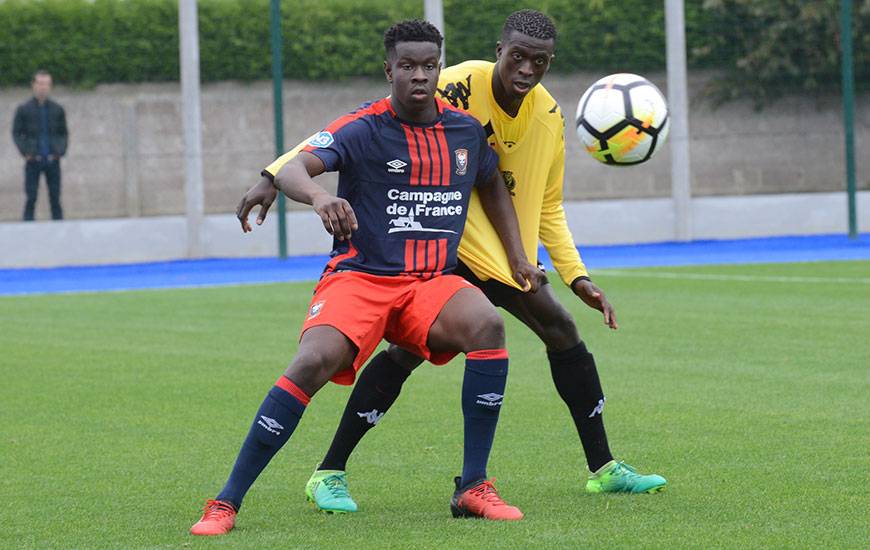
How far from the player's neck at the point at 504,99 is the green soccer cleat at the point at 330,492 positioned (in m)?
1.58

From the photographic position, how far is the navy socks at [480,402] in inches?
220

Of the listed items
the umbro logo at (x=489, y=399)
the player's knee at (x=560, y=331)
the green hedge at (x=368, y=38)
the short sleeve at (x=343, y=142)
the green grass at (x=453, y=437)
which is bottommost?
the green grass at (x=453, y=437)

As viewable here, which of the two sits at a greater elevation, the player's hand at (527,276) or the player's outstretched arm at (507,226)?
the player's outstretched arm at (507,226)

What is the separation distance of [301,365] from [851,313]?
25.5 ft

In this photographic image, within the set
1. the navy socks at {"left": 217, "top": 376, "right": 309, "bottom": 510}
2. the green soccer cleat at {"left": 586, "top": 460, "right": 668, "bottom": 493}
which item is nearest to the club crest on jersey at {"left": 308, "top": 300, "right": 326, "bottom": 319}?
the navy socks at {"left": 217, "top": 376, "right": 309, "bottom": 510}

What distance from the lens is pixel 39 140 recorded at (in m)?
21.0

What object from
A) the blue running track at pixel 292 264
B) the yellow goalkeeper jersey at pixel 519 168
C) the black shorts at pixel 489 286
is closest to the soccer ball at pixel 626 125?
the yellow goalkeeper jersey at pixel 519 168

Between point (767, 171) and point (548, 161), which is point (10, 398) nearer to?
point (548, 161)

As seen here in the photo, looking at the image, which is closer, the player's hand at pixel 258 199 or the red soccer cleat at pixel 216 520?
the red soccer cleat at pixel 216 520

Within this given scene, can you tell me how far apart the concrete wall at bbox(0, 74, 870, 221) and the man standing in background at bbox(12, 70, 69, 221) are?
49cm

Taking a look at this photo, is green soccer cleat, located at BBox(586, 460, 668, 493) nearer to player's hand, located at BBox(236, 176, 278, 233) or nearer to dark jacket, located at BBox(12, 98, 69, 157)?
player's hand, located at BBox(236, 176, 278, 233)

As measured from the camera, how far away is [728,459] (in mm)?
6637

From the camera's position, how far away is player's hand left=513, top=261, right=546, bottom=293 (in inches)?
237

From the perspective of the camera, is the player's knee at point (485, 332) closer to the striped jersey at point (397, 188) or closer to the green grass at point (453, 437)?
the striped jersey at point (397, 188)
